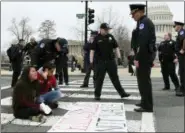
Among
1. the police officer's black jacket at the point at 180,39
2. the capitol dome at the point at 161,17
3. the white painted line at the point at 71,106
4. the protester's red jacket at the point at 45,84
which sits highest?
the capitol dome at the point at 161,17

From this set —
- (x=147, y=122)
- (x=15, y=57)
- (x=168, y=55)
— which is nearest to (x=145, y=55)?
(x=147, y=122)

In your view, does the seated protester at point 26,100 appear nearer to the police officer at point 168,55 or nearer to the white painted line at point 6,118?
the white painted line at point 6,118

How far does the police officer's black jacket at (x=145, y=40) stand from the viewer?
304 inches

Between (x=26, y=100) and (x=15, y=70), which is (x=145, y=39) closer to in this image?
(x=26, y=100)

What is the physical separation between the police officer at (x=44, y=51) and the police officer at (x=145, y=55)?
1.92 metres

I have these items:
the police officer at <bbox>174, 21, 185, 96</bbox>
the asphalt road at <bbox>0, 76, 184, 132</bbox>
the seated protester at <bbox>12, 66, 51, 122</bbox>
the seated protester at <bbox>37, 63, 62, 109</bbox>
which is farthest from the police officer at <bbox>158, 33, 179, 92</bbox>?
the seated protester at <bbox>12, 66, 51, 122</bbox>

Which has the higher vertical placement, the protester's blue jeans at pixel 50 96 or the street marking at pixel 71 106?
the protester's blue jeans at pixel 50 96

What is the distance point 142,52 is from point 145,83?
58cm

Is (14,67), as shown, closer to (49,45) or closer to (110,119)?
(49,45)

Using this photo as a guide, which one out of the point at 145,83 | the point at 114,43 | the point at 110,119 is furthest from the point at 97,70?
the point at 110,119

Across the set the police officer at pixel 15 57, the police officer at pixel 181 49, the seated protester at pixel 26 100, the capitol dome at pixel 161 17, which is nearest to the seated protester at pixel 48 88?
the seated protester at pixel 26 100

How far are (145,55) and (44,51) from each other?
230cm

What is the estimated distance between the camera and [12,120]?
6930 mm

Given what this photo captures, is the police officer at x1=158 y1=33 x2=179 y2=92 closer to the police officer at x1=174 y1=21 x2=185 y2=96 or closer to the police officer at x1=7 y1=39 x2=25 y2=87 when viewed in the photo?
the police officer at x1=174 y1=21 x2=185 y2=96
